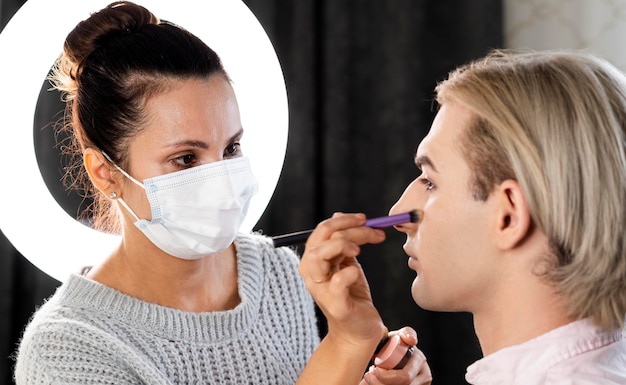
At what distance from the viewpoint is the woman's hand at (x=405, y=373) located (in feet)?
4.66

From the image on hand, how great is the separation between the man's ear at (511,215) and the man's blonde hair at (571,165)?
0.04 feet

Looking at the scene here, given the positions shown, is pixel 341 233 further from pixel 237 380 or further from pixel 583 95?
pixel 237 380

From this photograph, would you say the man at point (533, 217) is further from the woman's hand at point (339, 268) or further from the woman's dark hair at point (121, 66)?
the woman's dark hair at point (121, 66)

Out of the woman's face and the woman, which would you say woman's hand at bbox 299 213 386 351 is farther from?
the woman's face

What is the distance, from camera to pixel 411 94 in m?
2.54

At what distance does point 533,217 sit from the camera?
1.17 metres

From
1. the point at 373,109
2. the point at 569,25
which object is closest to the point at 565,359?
the point at 373,109

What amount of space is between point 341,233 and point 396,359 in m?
0.28

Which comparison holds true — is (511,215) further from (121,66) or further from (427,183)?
(121,66)

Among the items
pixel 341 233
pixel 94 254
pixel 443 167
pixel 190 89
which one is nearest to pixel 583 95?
pixel 443 167

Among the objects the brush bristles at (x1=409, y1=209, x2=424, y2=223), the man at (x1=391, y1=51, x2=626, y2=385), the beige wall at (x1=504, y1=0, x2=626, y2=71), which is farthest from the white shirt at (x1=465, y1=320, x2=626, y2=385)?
the beige wall at (x1=504, y1=0, x2=626, y2=71)

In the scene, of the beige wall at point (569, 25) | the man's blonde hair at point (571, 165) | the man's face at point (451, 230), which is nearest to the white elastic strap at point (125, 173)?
the man's face at point (451, 230)

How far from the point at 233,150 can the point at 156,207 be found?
0.19 meters

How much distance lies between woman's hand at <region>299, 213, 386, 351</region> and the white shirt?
0.78 ft
